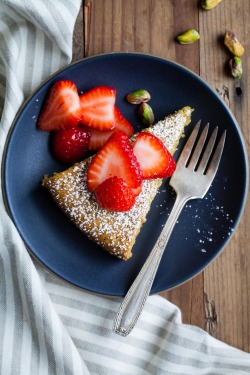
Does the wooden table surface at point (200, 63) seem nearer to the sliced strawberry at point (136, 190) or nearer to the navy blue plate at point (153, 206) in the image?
the navy blue plate at point (153, 206)

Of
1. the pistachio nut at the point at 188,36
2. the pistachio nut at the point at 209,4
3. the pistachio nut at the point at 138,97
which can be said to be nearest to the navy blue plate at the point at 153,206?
the pistachio nut at the point at 138,97

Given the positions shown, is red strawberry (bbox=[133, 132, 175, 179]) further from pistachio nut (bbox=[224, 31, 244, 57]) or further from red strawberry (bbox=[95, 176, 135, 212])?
pistachio nut (bbox=[224, 31, 244, 57])

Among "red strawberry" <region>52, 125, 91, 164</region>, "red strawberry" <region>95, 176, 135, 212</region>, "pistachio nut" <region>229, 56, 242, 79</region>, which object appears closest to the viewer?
"red strawberry" <region>95, 176, 135, 212</region>

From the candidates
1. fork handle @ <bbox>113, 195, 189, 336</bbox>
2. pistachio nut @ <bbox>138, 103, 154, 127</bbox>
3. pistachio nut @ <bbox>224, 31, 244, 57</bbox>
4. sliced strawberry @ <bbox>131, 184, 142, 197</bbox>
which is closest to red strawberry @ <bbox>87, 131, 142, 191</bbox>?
sliced strawberry @ <bbox>131, 184, 142, 197</bbox>

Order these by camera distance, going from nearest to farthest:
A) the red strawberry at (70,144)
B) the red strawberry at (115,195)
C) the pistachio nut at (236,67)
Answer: the red strawberry at (115,195) → the red strawberry at (70,144) → the pistachio nut at (236,67)

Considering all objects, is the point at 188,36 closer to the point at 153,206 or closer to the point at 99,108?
the point at 99,108

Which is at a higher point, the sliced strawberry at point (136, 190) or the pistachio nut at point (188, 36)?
the pistachio nut at point (188, 36)

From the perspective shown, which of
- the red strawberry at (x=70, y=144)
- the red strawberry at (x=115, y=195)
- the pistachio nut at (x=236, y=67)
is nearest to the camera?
the red strawberry at (x=115, y=195)
